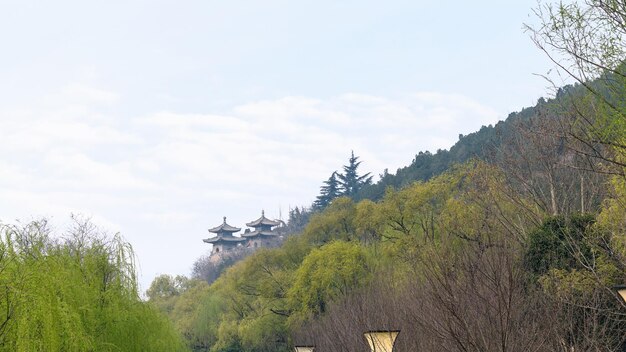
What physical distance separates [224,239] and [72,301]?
292 ft

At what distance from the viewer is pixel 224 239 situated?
101 meters

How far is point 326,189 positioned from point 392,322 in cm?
7058

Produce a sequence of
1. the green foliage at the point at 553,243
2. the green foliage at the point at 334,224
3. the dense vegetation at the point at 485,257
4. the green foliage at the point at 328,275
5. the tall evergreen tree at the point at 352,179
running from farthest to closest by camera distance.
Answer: the tall evergreen tree at the point at 352,179
the green foliage at the point at 334,224
the green foliage at the point at 328,275
the green foliage at the point at 553,243
the dense vegetation at the point at 485,257

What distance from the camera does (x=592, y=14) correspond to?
7.71 m

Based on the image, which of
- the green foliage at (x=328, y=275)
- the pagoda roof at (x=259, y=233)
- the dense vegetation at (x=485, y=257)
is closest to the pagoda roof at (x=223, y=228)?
the pagoda roof at (x=259, y=233)

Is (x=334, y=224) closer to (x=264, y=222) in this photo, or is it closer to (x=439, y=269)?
(x=439, y=269)

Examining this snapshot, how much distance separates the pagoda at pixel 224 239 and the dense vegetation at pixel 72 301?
83482 mm

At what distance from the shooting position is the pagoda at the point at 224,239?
3996 inches

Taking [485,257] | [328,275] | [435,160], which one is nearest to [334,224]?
[328,275]

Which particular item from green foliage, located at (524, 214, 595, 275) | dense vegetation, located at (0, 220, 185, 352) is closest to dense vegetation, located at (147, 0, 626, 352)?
green foliage, located at (524, 214, 595, 275)

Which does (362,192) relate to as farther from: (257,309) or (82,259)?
(82,259)

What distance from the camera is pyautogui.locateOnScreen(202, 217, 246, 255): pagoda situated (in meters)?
102

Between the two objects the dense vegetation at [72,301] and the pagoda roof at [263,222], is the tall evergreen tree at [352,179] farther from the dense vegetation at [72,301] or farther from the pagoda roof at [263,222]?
the dense vegetation at [72,301]

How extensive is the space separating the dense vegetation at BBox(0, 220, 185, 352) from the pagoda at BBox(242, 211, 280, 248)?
7932cm
